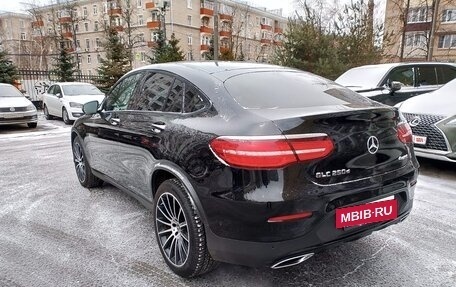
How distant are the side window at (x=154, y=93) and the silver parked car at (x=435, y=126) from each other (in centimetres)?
389

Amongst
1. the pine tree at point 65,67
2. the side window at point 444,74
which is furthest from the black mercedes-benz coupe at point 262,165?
the pine tree at point 65,67

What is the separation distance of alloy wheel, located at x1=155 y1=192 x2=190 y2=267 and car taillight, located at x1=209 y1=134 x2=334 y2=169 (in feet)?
2.23

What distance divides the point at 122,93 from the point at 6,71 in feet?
52.9

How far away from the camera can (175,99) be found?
8.89 feet

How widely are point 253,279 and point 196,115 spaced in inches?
49.7

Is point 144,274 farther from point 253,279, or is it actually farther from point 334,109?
point 334,109

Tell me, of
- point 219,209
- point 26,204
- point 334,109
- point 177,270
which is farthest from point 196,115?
point 26,204

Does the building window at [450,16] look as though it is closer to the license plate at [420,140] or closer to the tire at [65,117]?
the license plate at [420,140]

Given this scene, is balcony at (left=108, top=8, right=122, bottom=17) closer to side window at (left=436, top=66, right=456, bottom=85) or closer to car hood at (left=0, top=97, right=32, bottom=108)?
car hood at (left=0, top=97, right=32, bottom=108)

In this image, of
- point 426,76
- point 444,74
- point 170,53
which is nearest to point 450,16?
point 170,53

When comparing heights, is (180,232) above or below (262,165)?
below

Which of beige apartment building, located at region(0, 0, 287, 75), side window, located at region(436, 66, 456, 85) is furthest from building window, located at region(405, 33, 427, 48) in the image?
side window, located at region(436, 66, 456, 85)

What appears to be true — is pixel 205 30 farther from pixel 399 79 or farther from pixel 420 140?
pixel 420 140

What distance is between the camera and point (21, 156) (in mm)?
6754
